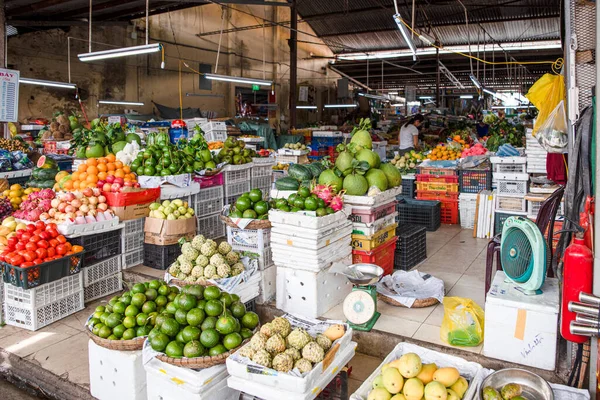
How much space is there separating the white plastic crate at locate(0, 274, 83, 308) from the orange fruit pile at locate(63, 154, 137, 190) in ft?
4.21

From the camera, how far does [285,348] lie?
2.75 metres

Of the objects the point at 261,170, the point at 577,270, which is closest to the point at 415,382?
the point at 577,270

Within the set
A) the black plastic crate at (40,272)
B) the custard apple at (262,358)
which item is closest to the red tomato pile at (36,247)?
the black plastic crate at (40,272)

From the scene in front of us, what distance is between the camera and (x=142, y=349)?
314 centimetres

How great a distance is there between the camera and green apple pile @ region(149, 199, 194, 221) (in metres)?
5.34

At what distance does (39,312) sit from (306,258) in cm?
253

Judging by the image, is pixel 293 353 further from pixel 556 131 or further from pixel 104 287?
pixel 104 287

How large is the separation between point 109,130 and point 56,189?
4.79ft

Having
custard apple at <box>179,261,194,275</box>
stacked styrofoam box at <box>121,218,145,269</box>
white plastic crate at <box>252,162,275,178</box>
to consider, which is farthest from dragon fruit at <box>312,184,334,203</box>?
white plastic crate at <box>252,162,275,178</box>

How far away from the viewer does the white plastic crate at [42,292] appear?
4.34 m

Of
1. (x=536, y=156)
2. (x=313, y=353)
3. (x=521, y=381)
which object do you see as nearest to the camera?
(x=521, y=381)

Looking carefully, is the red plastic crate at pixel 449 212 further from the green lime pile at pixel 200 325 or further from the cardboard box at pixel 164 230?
the green lime pile at pixel 200 325

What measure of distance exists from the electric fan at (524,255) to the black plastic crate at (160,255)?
350cm

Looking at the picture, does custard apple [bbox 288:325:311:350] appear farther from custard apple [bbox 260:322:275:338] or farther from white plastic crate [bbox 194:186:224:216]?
white plastic crate [bbox 194:186:224:216]
